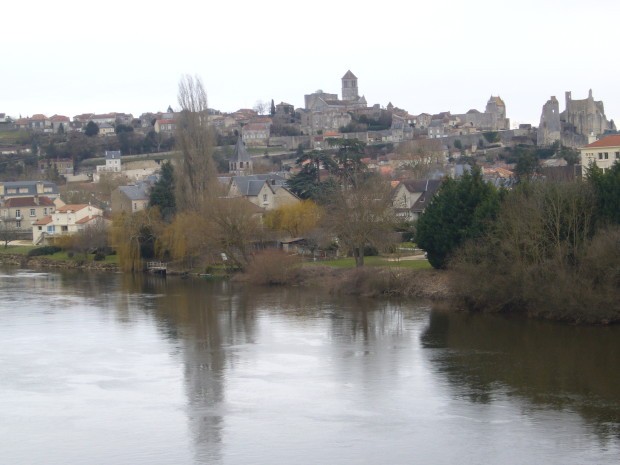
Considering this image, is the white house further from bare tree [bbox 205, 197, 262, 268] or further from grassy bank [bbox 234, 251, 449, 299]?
grassy bank [bbox 234, 251, 449, 299]

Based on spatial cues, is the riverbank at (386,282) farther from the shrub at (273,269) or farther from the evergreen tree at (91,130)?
the evergreen tree at (91,130)

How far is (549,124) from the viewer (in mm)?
94500

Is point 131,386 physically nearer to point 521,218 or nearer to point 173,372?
point 173,372

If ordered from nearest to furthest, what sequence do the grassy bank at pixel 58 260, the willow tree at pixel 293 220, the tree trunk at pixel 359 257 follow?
the tree trunk at pixel 359 257, the willow tree at pixel 293 220, the grassy bank at pixel 58 260

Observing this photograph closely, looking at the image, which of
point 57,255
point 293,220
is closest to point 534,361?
point 293,220

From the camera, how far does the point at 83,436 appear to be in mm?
15906

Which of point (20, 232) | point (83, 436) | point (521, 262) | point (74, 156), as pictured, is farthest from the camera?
point (74, 156)

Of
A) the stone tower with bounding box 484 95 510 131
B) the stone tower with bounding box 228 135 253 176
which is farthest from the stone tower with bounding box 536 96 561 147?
the stone tower with bounding box 228 135 253 176

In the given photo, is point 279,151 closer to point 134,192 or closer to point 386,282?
point 134,192

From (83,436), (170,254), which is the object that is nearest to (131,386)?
(83,436)

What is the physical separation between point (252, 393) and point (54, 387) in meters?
3.83

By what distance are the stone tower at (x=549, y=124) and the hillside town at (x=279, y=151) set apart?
0.33 feet

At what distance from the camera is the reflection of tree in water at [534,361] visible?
17.3 meters

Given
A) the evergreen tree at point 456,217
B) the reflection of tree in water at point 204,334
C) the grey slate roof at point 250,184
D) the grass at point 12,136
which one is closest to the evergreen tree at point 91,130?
the grass at point 12,136
